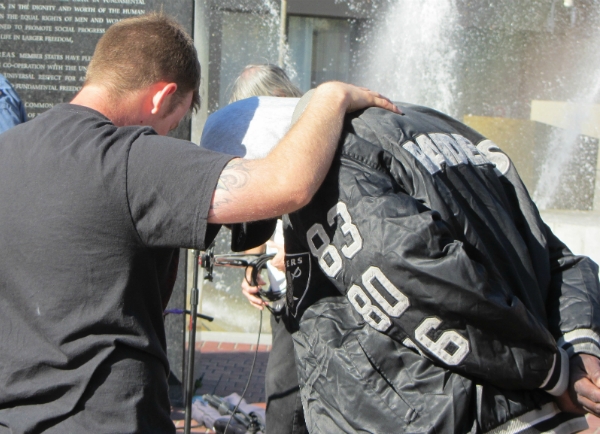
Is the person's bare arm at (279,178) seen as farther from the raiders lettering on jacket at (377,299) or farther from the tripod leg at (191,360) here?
the tripod leg at (191,360)

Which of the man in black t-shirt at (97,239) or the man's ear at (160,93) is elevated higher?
the man's ear at (160,93)

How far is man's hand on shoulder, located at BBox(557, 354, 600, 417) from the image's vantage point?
188 cm

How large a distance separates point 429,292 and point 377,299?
13 centimetres

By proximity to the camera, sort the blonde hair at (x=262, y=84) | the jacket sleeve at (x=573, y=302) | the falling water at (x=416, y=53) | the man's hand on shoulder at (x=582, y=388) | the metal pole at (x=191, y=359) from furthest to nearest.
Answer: the falling water at (x=416, y=53) → the metal pole at (x=191, y=359) → the blonde hair at (x=262, y=84) → the jacket sleeve at (x=573, y=302) → the man's hand on shoulder at (x=582, y=388)

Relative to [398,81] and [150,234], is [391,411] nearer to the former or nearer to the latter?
[150,234]

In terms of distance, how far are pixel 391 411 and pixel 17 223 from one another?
1041 millimetres

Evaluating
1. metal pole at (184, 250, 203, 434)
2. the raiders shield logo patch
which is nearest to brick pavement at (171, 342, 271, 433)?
metal pole at (184, 250, 203, 434)

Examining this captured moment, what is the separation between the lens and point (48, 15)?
479cm

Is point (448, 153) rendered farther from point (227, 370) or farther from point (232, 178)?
point (227, 370)

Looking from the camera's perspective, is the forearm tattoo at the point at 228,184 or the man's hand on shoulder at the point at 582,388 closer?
the forearm tattoo at the point at 228,184

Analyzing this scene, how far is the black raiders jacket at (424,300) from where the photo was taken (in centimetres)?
170

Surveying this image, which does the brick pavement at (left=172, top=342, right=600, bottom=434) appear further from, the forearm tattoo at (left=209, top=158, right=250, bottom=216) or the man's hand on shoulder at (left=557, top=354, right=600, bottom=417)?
the forearm tattoo at (left=209, top=158, right=250, bottom=216)

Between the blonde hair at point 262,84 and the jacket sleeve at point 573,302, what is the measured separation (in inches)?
57.7

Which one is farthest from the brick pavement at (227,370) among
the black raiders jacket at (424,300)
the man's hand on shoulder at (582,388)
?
the man's hand on shoulder at (582,388)
